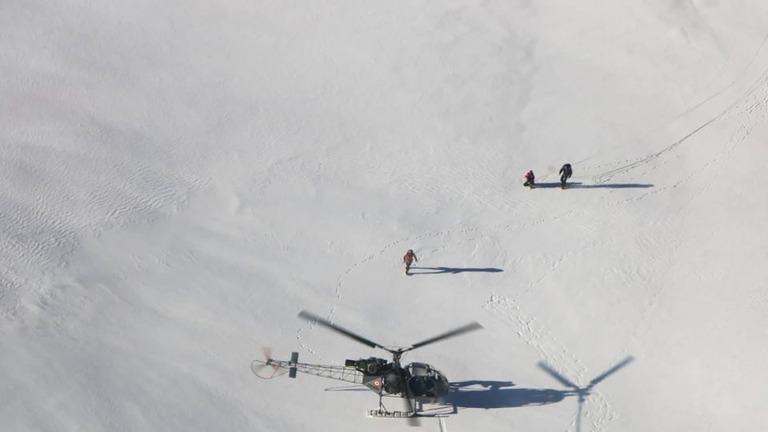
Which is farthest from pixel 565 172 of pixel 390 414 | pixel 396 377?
pixel 390 414

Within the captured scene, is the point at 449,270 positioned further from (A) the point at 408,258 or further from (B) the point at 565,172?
(B) the point at 565,172

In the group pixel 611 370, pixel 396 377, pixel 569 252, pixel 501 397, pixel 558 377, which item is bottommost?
pixel 396 377

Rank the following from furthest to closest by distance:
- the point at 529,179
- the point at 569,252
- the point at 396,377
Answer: the point at 529,179 → the point at 569,252 → the point at 396,377

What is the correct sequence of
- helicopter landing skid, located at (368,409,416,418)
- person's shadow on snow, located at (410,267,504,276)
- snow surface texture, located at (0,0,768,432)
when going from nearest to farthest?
helicopter landing skid, located at (368,409,416,418), snow surface texture, located at (0,0,768,432), person's shadow on snow, located at (410,267,504,276)

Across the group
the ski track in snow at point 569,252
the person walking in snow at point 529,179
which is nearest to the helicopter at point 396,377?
the ski track in snow at point 569,252

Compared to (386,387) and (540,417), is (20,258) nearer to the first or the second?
(386,387)

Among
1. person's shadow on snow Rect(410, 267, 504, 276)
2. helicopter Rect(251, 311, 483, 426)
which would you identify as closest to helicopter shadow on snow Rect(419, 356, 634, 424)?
helicopter Rect(251, 311, 483, 426)

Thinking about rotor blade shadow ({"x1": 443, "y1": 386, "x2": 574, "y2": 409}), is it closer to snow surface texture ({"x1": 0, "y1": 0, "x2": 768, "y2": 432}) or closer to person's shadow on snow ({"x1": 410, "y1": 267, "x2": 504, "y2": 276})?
snow surface texture ({"x1": 0, "y1": 0, "x2": 768, "y2": 432})
